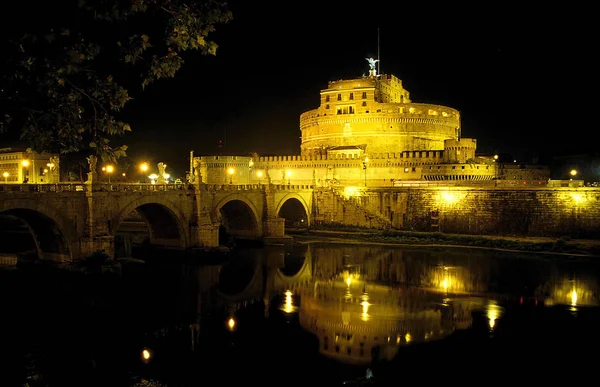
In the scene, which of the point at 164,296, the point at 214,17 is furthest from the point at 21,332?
the point at 214,17

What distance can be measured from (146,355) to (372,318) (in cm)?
973

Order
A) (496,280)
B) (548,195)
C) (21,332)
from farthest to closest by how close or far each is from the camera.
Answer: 1. (548,195)
2. (496,280)
3. (21,332)

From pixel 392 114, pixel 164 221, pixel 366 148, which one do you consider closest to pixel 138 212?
pixel 164 221

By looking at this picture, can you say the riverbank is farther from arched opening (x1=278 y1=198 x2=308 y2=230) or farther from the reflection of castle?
the reflection of castle

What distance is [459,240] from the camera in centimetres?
4288

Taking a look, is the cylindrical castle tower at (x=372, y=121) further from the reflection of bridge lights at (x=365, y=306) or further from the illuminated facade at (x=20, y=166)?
the reflection of bridge lights at (x=365, y=306)

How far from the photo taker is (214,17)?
7559 mm

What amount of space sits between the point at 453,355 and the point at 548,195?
28799 mm

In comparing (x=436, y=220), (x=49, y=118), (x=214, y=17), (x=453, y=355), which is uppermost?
(x=214, y=17)

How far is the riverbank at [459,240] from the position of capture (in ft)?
126

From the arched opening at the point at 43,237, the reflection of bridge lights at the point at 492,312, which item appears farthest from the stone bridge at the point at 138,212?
the reflection of bridge lights at the point at 492,312

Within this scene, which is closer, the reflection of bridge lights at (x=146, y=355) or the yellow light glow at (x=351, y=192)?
the reflection of bridge lights at (x=146, y=355)

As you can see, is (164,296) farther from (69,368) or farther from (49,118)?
(49,118)

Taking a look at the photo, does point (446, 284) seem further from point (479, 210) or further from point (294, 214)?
point (294, 214)
